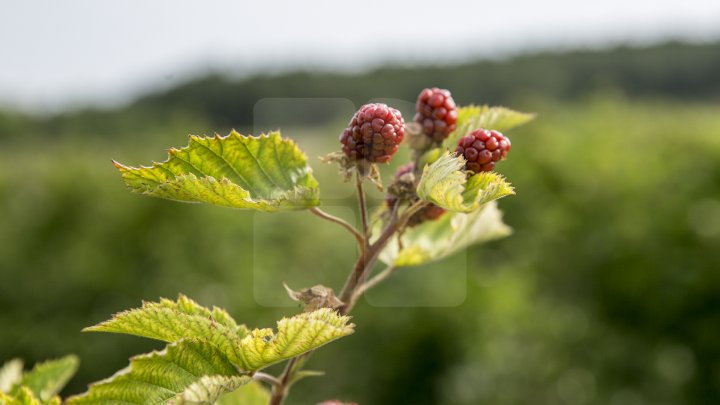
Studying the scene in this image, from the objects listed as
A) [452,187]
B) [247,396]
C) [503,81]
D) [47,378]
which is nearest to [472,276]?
[247,396]

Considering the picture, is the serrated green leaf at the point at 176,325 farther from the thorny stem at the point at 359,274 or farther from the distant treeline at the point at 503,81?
the distant treeline at the point at 503,81

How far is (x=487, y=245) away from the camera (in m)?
Result: 9.13

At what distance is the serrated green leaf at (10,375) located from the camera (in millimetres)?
1021

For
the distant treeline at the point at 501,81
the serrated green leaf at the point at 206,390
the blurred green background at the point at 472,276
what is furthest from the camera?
the distant treeline at the point at 501,81

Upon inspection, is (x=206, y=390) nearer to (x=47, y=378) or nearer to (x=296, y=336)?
(x=296, y=336)

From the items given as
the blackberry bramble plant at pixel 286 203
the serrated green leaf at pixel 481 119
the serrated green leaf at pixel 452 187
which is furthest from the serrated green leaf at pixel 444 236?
the serrated green leaf at pixel 452 187

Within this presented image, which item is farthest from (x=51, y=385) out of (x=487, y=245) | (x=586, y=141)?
(x=586, y=141)

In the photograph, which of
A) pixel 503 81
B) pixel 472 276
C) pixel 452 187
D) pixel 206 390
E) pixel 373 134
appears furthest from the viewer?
pixel 503 81

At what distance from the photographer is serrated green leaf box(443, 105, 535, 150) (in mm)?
996

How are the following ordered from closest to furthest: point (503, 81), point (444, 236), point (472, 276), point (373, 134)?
point (373, 134) → point (444, 236) → point (472, 276) → point (503, 81)

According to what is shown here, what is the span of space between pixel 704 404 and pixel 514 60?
38036 millimetres

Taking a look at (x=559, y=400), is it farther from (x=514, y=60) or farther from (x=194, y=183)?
(x=514, y=60)

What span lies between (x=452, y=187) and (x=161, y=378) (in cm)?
36

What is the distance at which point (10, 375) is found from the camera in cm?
106
